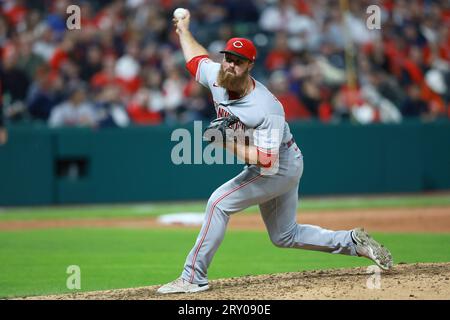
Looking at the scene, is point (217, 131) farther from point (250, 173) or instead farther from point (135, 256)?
point (135, 256)

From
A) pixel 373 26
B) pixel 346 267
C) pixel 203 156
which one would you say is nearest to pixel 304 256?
pixel 346 267

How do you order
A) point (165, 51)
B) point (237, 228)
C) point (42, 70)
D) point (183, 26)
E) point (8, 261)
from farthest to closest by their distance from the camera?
point (165, 51) → point (42, 70) → point (237, 228) → point (8, 261) → point (183, 26)

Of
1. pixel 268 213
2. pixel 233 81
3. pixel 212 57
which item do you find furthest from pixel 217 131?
pixel 212 57

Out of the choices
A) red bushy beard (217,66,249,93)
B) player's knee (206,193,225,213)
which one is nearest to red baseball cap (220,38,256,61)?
red bushy beard (217,66,249,93)

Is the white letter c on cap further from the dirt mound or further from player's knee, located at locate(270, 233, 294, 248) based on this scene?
the dirt mound

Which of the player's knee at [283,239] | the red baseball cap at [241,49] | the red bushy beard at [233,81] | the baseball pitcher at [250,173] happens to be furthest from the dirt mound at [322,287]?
the red baseball cap at [241,49]

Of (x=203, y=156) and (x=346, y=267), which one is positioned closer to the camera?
(x=346, y=267)

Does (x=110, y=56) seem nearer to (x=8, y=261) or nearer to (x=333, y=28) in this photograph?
(x=333, y=28)
